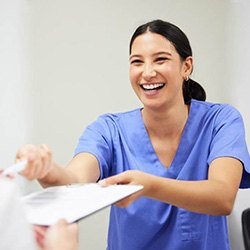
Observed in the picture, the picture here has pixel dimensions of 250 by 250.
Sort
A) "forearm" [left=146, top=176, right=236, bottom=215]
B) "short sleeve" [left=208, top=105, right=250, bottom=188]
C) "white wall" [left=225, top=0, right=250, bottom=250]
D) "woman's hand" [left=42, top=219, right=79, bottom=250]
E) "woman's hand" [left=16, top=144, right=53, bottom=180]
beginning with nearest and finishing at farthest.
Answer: "woman's hand" [left=42, top=219, right=79, bottom=250] → "woman's hand" [left=16, top=144, right=53, bottom=180] → "forearm" [left=146, top=176, right=236, bottom=215] → "short sleeve" [left=208, top=105, right=250, bottom=188] → "white wall" [left=225, top=0, right=250, bottom=250]

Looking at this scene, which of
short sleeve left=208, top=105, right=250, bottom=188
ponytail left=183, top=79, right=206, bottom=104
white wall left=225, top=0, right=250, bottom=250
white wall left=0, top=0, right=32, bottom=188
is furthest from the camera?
white wall left=225, top=0, right=250, bottom=250

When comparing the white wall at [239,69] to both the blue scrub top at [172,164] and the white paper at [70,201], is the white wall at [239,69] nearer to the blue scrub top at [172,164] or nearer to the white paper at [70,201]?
the blue scrub top at [172,164]

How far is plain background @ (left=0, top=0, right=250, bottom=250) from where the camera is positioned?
64.4 inches

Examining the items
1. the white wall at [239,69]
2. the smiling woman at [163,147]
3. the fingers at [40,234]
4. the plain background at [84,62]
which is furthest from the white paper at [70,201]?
the white wall at [239,69]

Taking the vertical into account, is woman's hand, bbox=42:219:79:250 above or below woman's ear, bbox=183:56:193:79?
below

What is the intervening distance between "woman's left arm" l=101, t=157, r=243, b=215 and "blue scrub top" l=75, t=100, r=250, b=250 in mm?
93

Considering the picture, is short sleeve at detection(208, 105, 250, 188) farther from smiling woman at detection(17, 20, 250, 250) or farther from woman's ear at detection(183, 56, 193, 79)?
woman's ear at detection(183, 56, 193, 79)

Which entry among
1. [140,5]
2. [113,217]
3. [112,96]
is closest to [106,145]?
[113,217]

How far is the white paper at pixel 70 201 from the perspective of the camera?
615mm

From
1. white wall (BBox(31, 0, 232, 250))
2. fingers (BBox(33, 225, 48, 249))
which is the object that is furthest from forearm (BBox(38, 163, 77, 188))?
white wall (BBox(31, 0, 232, 250))

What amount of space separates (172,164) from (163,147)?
0.07 metres

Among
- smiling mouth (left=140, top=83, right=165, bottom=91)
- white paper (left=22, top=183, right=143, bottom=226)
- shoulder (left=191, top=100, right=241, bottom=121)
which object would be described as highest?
smiling mouth (left=140, top=83, right=165, bottom=91)

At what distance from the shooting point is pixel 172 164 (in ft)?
3.72

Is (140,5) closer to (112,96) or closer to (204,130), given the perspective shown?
(112,96)
